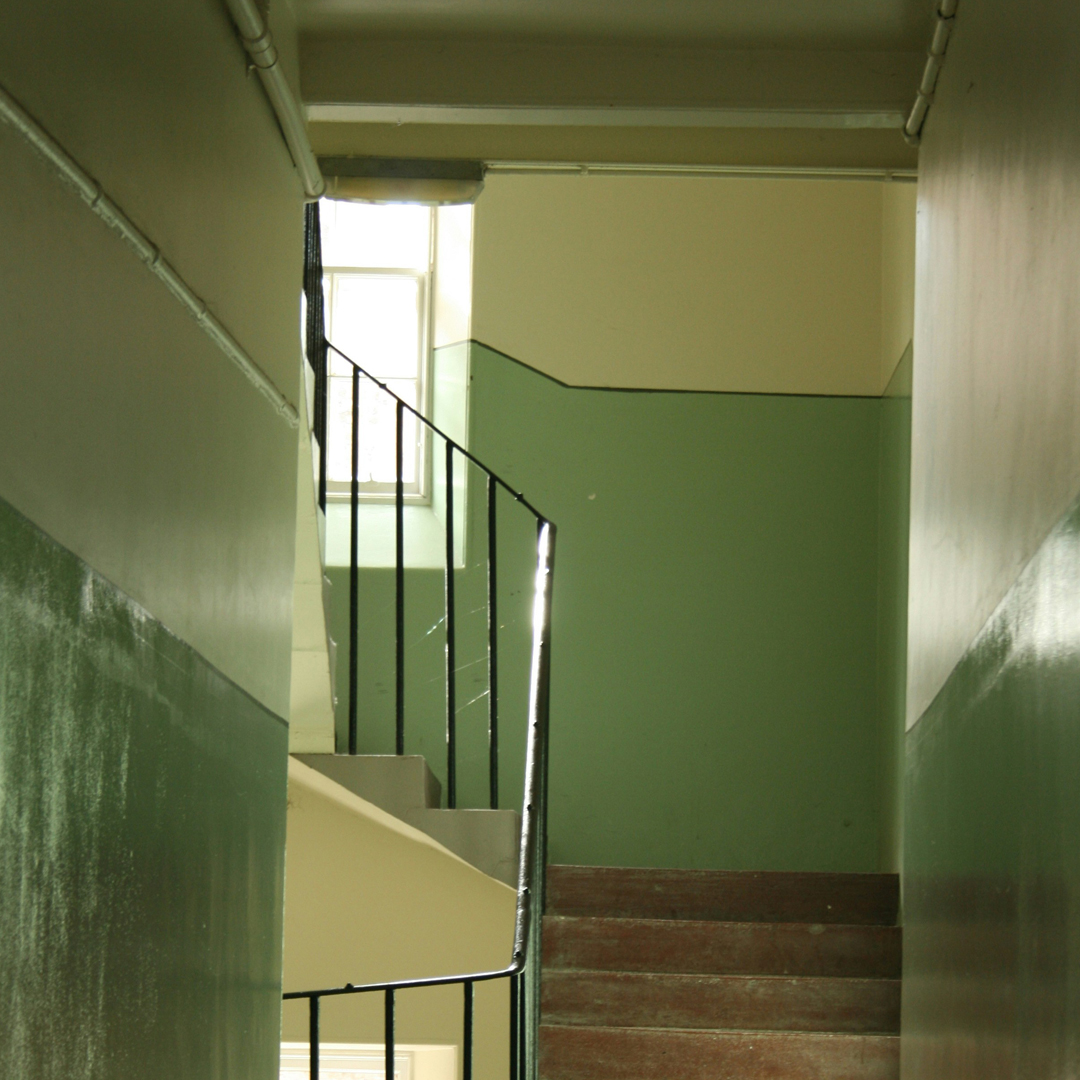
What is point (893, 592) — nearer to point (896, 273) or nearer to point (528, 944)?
point (896, 273)

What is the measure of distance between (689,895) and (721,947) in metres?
0.46

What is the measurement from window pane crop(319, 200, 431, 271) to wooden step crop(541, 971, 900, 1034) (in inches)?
136

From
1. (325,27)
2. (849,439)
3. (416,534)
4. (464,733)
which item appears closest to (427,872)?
(464,733)

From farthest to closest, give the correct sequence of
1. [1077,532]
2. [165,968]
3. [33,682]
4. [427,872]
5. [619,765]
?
[619,765], [427,872], [165,968], [33,682], [1077,532]

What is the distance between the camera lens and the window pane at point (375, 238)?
6.41 m

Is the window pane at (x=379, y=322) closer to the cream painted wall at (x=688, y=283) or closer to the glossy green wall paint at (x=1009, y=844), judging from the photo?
the cream painted wall at (x=688, y=283)

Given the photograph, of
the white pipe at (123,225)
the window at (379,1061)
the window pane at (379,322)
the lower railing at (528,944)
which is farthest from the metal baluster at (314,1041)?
the window pane at (379,322)

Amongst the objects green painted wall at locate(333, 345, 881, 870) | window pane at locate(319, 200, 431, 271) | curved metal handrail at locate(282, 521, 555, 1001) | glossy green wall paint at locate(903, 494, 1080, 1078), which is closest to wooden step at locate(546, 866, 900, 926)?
curved metal handrail at locate(282, 521, 555, 1001)

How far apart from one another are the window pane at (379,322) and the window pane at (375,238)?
0.07m

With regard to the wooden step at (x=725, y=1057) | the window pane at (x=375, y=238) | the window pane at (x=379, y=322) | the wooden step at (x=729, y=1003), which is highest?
the window pane at (x=375, y=238)

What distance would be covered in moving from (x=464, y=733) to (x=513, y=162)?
2.82 meters

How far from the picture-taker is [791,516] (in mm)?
5977

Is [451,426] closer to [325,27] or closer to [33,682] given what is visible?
[325,27]

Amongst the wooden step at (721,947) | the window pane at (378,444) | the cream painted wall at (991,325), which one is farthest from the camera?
the window pane at (378,444)
